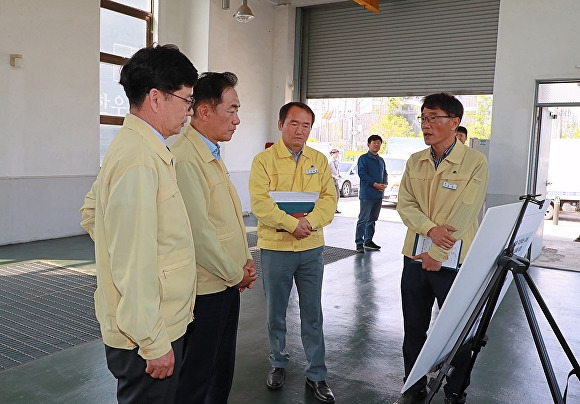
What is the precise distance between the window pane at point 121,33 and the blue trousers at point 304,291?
6.41m

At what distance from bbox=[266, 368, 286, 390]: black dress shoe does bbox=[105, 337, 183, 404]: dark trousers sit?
4.78 feet

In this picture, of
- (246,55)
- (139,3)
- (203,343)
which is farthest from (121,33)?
(203,343)

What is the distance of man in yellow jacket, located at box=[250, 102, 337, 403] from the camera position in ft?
9.25

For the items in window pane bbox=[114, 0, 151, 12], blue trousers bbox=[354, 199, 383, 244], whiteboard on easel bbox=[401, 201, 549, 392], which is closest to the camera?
whiteboard on easel bbox=[401, 201, 549, 392]

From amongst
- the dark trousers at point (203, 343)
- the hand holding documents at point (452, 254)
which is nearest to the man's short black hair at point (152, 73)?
the dark trousers at point (203, 343)

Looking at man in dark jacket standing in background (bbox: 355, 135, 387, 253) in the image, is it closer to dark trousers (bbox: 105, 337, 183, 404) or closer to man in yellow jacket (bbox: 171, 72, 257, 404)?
man in yellow jacket (bbox: 171, 72, 257, 404)

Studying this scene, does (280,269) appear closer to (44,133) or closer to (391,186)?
(44,133)

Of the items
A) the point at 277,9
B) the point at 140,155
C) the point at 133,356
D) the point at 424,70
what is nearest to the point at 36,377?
the point at 133,356

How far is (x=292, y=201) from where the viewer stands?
9.32 ft

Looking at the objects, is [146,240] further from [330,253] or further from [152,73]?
[330,253]

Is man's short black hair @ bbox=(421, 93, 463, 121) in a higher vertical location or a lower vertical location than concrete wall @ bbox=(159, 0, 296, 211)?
lower

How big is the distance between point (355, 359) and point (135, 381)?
2178 mm

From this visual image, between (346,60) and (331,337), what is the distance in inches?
286

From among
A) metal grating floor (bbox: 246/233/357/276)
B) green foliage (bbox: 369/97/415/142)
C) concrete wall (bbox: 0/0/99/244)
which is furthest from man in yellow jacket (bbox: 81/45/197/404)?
green foliage (bbox: 369/97/415/142)
